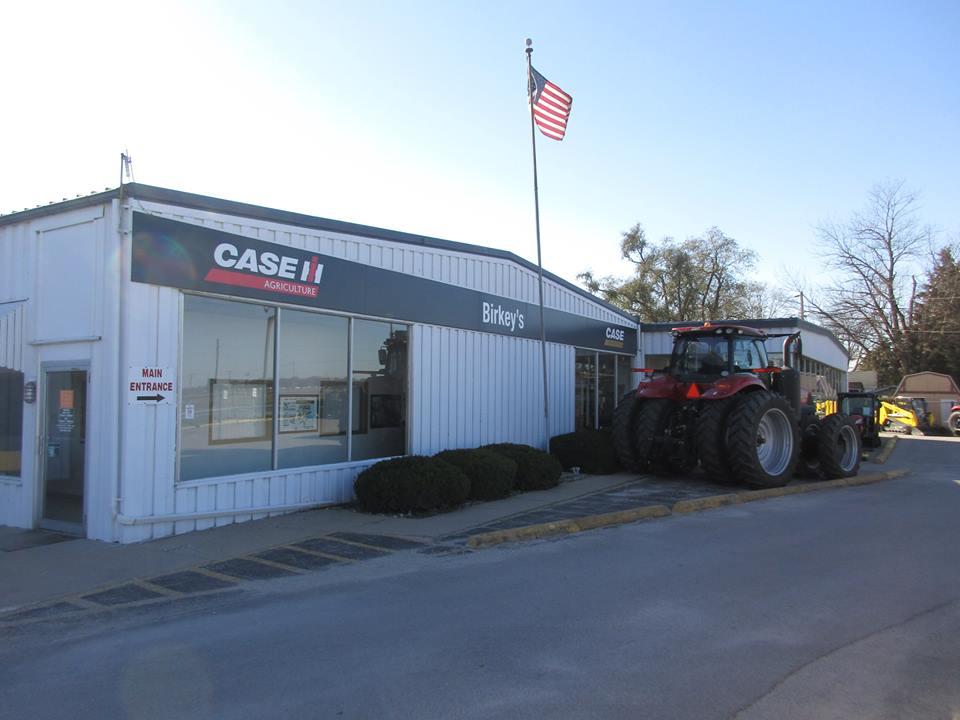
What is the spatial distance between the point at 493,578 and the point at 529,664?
2285mm

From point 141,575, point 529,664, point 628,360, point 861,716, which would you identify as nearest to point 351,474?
point 141,575

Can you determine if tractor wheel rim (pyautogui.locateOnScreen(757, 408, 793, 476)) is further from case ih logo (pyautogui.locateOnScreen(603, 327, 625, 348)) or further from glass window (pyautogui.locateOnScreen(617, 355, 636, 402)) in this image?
glass window (pyautogui.locateOnScreen(617, 355, 636, 402))

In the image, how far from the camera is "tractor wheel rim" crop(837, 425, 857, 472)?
14.7 m

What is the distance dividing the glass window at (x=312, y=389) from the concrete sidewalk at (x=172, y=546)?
96cm

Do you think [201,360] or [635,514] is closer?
[201,360]

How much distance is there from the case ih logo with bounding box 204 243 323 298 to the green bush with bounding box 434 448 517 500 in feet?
11.1

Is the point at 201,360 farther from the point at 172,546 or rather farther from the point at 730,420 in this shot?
the point at 730,420

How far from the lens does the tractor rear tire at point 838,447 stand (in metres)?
14.1

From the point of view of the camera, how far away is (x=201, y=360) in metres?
9.48

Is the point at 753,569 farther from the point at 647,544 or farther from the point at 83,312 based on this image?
the point at 83,312

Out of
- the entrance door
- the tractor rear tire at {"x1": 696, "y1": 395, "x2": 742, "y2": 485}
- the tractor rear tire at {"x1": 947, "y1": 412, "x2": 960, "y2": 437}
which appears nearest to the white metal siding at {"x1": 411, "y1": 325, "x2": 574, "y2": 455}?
the tractor rear tire at {"x1": 696, "y1": 395, "x2": 742, "y2": 485}

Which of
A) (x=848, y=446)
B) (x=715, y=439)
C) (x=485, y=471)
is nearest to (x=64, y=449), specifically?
(x=485, y=471)

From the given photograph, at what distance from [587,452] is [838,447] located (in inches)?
193

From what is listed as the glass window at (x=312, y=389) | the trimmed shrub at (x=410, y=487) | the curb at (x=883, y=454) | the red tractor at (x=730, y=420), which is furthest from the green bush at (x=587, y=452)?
the curb at (x=883, y=454)
